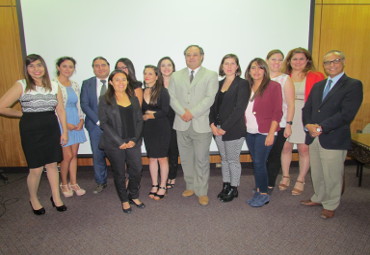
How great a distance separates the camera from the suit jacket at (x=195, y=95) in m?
2.79

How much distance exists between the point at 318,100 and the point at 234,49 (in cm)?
175

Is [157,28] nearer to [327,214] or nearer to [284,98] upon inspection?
[284,98]

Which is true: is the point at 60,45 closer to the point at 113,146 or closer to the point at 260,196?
the point at 113,146

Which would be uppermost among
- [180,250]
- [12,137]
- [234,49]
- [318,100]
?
[234,49]

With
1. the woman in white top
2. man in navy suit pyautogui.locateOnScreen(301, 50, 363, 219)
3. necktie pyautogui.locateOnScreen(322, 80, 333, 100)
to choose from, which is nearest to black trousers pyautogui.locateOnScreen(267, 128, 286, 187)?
the woman in white top

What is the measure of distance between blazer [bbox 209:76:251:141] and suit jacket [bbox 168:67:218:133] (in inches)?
6.2

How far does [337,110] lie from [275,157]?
38.1 inches

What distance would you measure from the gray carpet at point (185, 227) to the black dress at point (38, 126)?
697 millimetres

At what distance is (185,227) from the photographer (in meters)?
2.56

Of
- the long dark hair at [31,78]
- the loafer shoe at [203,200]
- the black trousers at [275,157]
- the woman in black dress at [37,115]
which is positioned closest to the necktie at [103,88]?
the woman in black dress at [37,115]

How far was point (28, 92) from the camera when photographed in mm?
2549

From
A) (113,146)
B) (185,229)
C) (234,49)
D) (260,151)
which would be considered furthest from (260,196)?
(234,49)

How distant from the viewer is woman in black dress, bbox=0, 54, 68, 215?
8.36 ft

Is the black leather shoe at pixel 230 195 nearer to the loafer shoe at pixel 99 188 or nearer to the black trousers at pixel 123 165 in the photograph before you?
the black trousers at pixel 123 165
